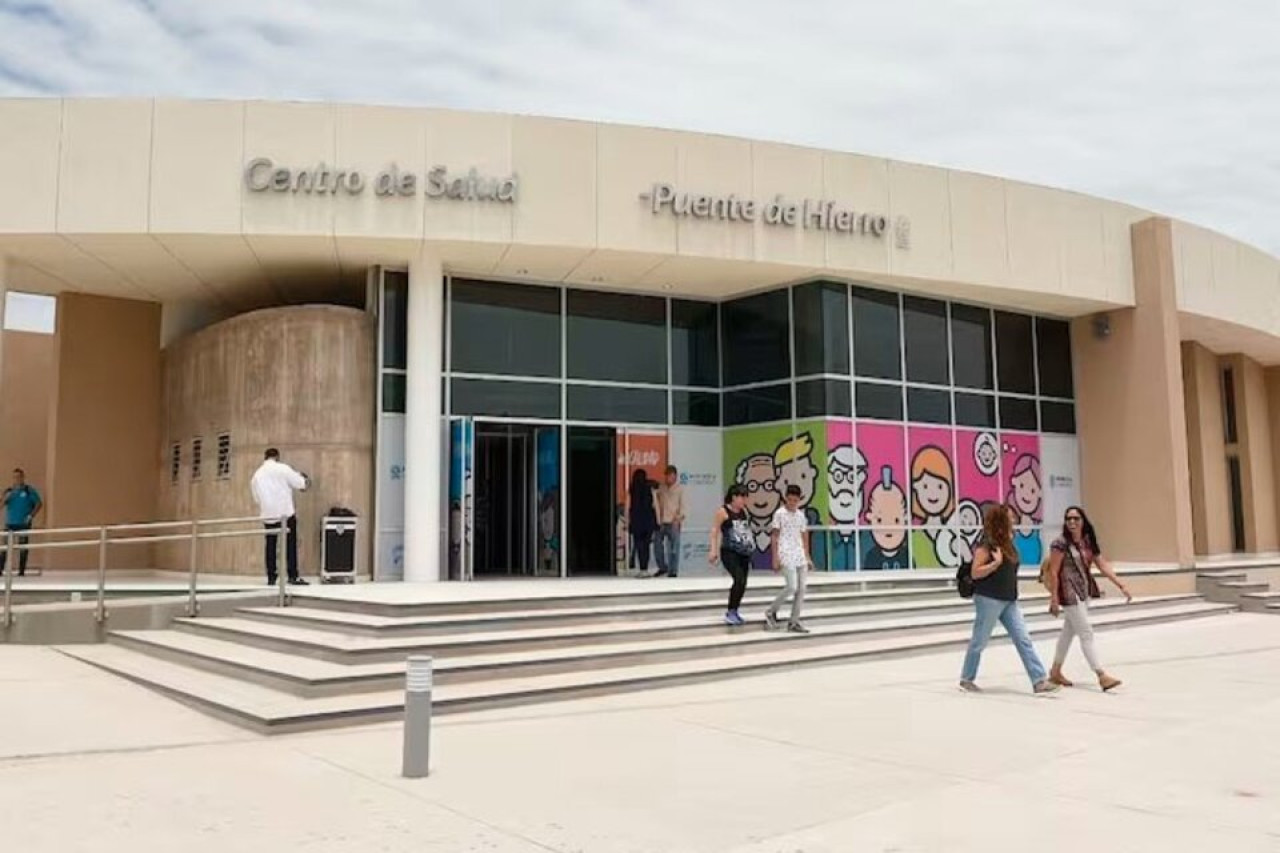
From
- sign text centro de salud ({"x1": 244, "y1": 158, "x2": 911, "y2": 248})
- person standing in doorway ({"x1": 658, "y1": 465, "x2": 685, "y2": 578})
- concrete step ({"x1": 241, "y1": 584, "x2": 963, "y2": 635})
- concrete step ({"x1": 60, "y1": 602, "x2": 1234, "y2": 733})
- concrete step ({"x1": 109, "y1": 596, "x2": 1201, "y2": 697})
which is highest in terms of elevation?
sign text centro de salud ({"x1": 244, "y1": 158, "x2": 911, "y2": 248})

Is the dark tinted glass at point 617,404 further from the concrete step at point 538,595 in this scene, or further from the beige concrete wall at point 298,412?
the concrete step at point 538,595

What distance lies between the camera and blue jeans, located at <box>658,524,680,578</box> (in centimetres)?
1825

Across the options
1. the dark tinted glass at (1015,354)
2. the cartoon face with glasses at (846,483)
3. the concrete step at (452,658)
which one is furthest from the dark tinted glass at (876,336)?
the concrete step at (452,658)

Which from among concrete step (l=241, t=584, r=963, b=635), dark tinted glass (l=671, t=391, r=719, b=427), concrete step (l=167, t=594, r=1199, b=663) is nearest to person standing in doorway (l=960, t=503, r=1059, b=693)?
concrete step (l=167, t=594, r=1199, b=663)

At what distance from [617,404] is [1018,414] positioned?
8474 mm

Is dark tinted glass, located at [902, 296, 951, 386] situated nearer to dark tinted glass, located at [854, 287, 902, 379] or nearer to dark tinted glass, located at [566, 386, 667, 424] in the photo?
dark tinted glass, located at [854, 287, 902, 379]

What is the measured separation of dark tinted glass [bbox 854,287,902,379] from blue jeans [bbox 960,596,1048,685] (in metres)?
9.41

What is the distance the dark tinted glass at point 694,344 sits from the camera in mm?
20172

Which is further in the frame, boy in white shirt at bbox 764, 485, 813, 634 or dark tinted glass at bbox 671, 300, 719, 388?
dark tinted glass at bbox 671, 300, 719, 388

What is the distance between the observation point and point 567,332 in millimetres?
19188

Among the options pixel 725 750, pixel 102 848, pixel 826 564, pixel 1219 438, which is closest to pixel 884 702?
pixel 725 750

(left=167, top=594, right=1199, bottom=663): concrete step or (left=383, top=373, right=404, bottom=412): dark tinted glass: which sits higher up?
(left=383, top=373, right=404, bottom=412): dark tinted glass

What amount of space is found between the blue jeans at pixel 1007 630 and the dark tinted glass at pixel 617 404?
31.9 ft

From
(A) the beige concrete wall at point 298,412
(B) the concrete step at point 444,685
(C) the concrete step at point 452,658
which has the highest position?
(A) the beige concrete wall at point 298,412
